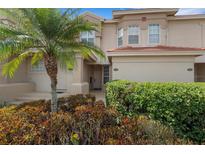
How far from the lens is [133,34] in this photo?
16.4m

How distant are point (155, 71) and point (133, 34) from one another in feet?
20.0

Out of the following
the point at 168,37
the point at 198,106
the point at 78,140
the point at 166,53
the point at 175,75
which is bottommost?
the point at 78,140

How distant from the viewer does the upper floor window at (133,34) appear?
53.8ft

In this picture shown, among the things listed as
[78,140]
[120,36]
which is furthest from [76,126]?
[120,36]

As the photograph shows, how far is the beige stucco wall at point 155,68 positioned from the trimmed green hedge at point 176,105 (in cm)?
570

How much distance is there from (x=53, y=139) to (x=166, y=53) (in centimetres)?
913

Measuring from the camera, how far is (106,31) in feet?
58.1

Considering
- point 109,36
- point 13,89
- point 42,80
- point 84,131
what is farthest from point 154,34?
point 84,131

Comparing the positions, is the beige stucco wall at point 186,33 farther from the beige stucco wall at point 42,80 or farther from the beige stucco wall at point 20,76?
the beige stucco wall at point 20,76

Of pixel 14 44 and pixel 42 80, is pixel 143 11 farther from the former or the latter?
pixel 14 44

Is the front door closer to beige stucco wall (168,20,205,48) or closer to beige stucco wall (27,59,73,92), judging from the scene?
beige stucco wall (27,59,73,92)

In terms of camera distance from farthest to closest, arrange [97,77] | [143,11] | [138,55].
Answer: [97,77], [143,11], [138,55]

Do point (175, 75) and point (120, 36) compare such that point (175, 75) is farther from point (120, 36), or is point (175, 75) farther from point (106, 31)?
point (106, 31)

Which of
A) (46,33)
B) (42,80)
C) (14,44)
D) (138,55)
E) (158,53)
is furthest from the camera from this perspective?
(42,80)
